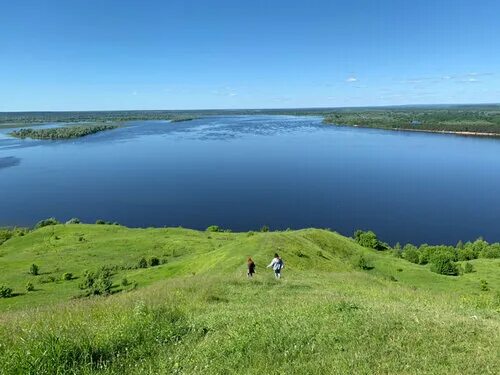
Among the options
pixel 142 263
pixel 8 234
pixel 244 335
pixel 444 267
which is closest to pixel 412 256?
pixel 444 267

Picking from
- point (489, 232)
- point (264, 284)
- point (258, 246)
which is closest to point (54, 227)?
point (258, 246)

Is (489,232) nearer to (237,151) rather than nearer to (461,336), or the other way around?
(461,336)

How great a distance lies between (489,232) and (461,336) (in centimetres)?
9362

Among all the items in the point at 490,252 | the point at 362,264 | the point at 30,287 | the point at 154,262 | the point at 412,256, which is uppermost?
the point at 362,264

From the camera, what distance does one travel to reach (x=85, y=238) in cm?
7050

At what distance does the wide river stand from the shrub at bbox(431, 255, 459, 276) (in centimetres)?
3352

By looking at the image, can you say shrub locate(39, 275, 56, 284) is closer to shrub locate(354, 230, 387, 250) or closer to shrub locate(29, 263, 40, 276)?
shrub locate(29, 263, 40, 276)

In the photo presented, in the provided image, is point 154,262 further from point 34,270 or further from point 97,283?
point 34,270

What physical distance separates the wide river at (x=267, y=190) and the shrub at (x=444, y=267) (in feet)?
110

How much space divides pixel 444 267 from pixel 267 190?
238ft

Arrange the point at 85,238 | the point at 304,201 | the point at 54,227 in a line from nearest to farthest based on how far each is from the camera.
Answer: the point at 85,238 < the point at 54,227 < the point at 304,201

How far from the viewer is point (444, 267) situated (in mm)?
53344

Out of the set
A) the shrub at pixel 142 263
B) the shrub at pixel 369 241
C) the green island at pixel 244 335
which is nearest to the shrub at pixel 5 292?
the shrub at pixel 142 263

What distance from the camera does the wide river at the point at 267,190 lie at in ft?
324
